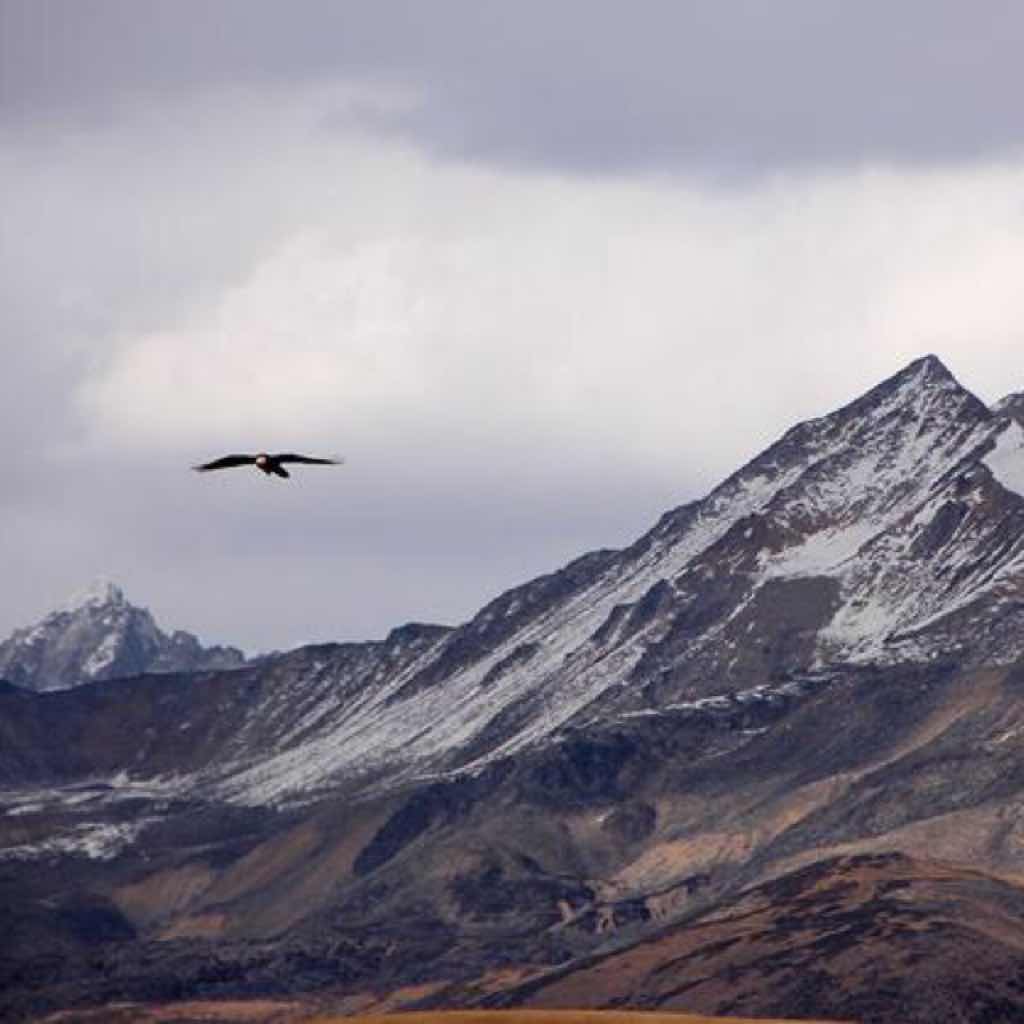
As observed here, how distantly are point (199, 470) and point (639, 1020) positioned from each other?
8554 centimetres

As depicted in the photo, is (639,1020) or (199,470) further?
(639,1020)

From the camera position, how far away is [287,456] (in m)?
119

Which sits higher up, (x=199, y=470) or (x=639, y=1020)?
(x=199, y=470)

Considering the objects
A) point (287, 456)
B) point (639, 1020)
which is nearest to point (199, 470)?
point (287, 456)

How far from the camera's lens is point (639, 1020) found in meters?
199

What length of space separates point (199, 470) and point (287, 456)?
264 centimetres

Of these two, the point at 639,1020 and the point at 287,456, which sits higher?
the point at 287,456

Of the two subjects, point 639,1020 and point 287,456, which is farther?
point 639,1020

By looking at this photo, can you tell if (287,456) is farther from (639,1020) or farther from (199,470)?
(639,1020)

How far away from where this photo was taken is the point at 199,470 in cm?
11875

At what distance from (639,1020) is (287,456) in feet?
280
